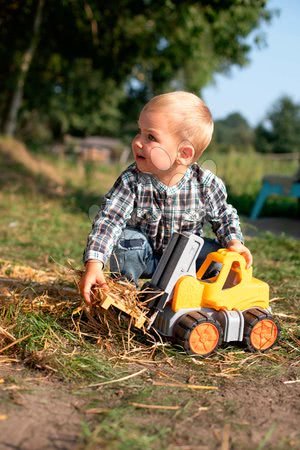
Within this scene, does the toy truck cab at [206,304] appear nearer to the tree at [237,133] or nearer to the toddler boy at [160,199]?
the toddler boy at [160,199]

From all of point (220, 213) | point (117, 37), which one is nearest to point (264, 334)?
point (220, 213)

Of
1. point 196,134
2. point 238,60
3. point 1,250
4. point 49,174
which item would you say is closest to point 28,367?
point 196,134

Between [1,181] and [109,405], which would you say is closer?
[109,405]

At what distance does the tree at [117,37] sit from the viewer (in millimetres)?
14852

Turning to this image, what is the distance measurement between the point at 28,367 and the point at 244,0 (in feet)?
31.7

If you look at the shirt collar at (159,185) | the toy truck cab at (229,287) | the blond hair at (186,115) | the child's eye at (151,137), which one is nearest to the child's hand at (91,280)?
the toy truck cab at (229,287)

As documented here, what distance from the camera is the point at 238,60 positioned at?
2045cm

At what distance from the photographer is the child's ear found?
2.83 m

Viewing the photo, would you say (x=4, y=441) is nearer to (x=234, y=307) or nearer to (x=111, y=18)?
(x=234, y=307)

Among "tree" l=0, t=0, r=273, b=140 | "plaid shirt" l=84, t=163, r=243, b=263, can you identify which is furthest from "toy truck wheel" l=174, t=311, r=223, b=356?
"tree" l=0, t=0, r=273, b=140

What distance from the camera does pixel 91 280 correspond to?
2559 mm

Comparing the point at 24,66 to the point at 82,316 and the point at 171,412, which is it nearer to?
the point at 82,316

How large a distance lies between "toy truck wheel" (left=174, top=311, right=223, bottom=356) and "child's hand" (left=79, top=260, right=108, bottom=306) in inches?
15.0

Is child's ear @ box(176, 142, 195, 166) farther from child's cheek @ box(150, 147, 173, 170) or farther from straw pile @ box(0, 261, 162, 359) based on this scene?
straw pile @ box(0, 261, 162, 359)
